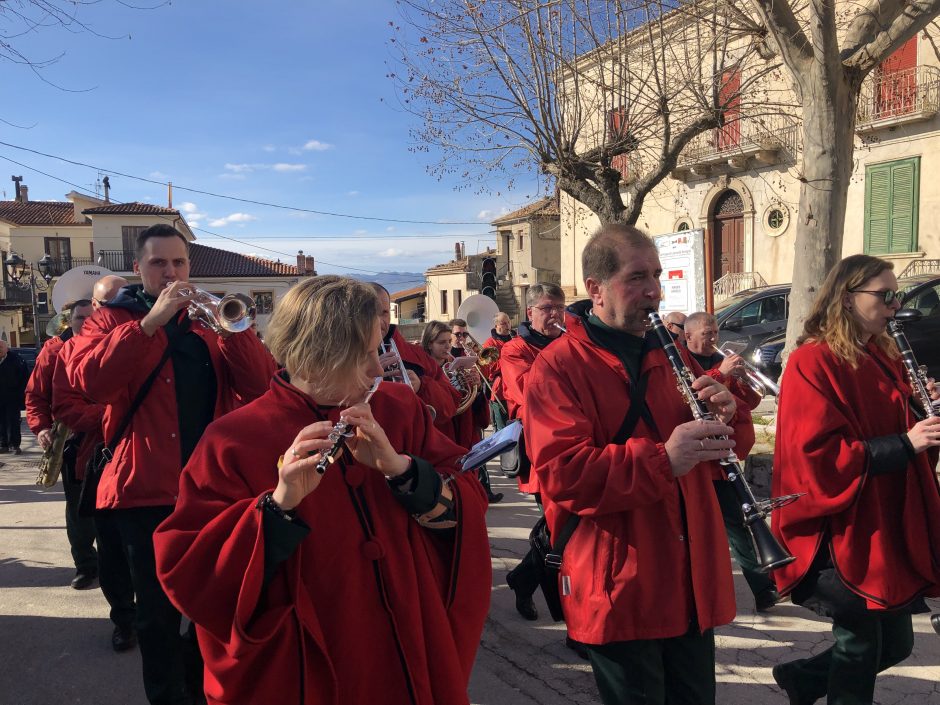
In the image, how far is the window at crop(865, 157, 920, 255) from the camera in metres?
17.8

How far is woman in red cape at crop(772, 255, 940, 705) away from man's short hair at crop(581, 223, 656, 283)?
2.93 feet

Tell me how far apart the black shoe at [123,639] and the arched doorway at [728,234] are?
21.1 m

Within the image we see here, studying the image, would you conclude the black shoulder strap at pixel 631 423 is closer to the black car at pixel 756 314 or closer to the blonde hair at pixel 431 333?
the blonde hair at pixel 431 333

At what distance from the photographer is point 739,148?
832 inches

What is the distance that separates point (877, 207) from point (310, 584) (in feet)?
67.6

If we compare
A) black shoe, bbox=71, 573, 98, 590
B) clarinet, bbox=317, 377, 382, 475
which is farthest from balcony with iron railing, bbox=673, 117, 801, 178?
clarinet, bbox=317, 377, 382, 475

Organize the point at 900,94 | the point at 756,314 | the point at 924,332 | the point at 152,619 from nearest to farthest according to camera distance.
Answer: the point at 152,619, the point at 924,332, the point at 756,314, the point at 900,94

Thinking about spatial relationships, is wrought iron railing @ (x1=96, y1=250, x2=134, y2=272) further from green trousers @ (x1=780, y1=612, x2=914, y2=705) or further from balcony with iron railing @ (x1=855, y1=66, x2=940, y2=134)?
green trousers @ (x1=780, y1=612, x2=914, y2=705)

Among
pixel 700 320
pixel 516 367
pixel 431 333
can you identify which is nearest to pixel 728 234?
pixel 431 333

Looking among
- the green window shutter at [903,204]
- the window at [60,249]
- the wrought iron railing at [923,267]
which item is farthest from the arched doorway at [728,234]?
the window at [60,249]

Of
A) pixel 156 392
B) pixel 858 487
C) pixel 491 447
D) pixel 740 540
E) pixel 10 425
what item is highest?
pixel 156 392

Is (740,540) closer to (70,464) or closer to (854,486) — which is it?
(854,486)

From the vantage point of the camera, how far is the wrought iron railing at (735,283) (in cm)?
2111

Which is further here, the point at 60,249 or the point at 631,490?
the point at 60,249
